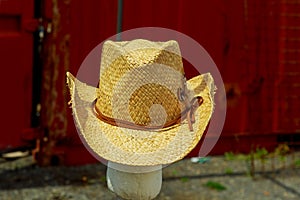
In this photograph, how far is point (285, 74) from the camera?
5.18 meters

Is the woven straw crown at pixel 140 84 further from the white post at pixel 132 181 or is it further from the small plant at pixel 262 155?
the small plant at pixel 262 155

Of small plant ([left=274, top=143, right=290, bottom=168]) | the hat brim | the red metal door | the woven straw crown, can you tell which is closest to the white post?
the hat brim

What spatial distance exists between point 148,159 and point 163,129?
0.16m

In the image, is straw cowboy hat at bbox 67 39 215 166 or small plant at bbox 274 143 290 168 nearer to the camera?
straw cowboy hat at bbox 67 39 215 166

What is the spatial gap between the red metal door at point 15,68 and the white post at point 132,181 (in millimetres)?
2552

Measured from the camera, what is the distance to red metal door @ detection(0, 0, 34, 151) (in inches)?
169

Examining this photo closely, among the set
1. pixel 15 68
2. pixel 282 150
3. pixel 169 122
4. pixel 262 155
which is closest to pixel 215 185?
pixel 262 155

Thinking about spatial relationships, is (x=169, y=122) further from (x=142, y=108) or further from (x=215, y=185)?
(x=215, y=185)

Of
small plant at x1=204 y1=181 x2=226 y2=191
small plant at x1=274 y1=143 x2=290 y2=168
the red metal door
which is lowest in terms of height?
small plant at x1=204 y1=181 x2=226 y2=191

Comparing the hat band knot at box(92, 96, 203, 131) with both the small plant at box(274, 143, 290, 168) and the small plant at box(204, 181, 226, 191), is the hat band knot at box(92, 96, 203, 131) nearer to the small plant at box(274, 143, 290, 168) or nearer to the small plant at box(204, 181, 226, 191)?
the small plant at box(204, 181, 226, 191)

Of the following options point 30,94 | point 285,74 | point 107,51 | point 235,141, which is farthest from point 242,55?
point 107,51

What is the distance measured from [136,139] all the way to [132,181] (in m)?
0.17

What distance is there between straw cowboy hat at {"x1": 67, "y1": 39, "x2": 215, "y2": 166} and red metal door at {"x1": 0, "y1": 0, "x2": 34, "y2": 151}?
233 cm

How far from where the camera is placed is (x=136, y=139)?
200cm
